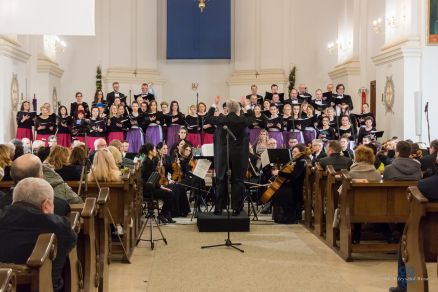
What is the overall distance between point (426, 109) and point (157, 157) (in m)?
6.46

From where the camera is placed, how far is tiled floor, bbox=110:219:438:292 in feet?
21.5

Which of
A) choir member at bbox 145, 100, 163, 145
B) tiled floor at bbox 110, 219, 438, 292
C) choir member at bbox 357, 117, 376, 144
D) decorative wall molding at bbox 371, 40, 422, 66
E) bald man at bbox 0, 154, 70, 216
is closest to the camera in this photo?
bald man at bbox 0, 154, 70, 216

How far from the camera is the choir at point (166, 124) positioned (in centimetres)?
1480

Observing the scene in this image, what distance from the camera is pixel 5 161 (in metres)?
7.50

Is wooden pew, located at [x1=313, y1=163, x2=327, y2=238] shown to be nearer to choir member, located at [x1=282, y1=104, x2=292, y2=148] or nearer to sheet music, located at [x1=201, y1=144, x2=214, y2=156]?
sheet music, located at [x1=201, y1=144, x2=214, y2=156]

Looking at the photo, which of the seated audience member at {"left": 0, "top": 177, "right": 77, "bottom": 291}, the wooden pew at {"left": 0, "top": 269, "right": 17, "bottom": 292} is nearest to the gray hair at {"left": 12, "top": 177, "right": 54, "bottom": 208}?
the seated audience member at {"left": 0, "top": 177, "right": 77, "bottom": 291}

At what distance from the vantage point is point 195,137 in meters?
15.3

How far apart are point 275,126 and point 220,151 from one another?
17.6 feet

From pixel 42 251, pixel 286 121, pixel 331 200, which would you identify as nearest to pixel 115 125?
pixel 286 121

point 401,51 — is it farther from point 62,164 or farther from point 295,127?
point 62,164

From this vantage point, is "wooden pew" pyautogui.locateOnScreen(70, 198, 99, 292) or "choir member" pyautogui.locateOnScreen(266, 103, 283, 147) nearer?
"wooden pew" pyautogui.locateOnScreen(70, 198, 99, 292)

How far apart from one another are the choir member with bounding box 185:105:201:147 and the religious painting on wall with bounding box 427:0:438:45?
5.39 m

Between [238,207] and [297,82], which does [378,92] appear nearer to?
[297,82]

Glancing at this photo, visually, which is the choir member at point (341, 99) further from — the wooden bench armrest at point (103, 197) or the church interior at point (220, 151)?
the wooden bench armrest at point (103, 197)
